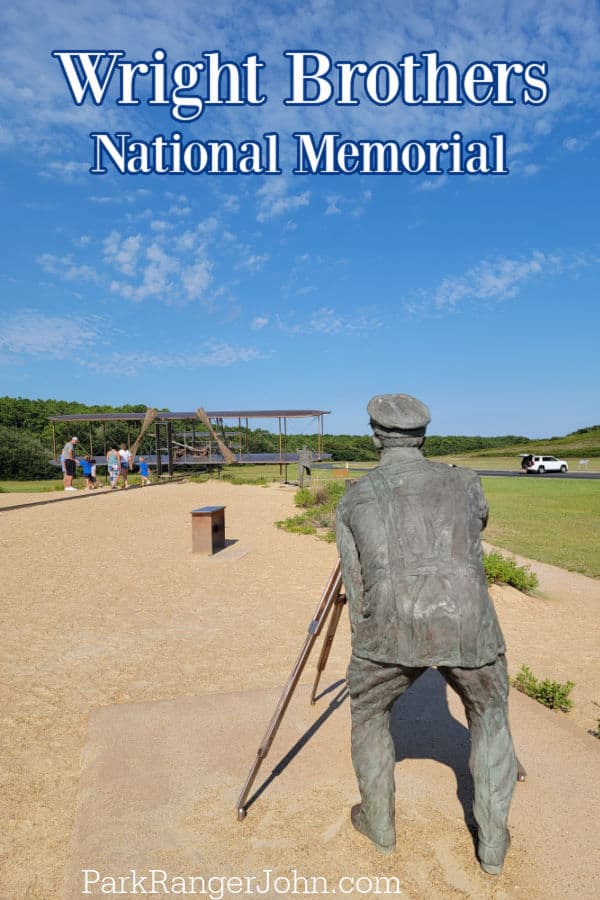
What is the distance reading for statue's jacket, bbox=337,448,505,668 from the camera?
2205 mm

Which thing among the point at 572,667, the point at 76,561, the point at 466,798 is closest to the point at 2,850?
the point at 466,798

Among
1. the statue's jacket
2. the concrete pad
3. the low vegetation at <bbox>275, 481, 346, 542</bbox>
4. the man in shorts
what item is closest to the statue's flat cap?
the statue's jacket

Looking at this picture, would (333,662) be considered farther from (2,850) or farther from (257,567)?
(257,567)

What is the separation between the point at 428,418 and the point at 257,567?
719 centimetres

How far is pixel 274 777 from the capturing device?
10.6 feet

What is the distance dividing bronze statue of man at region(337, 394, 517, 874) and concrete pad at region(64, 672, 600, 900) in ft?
0.68

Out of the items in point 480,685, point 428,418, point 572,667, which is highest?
point 428,418

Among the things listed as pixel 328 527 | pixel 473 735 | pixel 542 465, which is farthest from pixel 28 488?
pixel 542 465

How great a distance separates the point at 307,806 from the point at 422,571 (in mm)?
1750

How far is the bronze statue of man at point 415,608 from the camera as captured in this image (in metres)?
2.22

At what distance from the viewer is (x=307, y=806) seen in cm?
297

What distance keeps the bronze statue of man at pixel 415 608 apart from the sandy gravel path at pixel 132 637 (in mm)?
1747

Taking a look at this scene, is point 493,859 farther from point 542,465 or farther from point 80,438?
point 80,438

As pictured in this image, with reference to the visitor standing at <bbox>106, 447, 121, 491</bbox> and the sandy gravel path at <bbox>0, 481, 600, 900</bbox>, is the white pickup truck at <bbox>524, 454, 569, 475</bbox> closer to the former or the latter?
the visitor standing at <bbox>106, 447, 121, 491</bbox>
